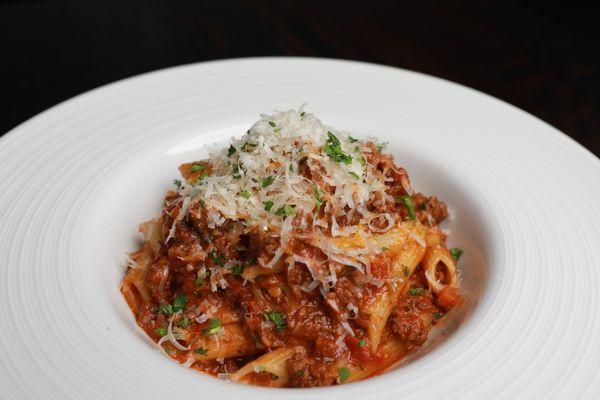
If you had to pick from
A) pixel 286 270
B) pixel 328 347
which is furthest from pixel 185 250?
pixel 328 347

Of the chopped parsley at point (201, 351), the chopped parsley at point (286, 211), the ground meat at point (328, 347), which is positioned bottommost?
the ground meat at point (328, 347)

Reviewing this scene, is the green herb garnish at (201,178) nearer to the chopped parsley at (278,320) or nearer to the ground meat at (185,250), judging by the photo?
the ground meat at (185,250)

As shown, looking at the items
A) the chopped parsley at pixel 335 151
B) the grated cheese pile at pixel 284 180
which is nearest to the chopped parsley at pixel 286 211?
the grated cheese pile at pixel 284 180

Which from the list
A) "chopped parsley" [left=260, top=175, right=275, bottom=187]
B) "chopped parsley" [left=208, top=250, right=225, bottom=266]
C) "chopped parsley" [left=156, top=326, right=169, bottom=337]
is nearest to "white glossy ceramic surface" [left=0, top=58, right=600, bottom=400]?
"chopped parsley" [left=156, top=326, right=169, bottom=337]

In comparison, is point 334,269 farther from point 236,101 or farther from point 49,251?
point 236,101

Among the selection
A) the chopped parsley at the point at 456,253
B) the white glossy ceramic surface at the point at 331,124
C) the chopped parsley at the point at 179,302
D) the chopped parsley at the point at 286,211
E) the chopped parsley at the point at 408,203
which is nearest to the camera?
the white glossy ceramic surface at the point at 331,124

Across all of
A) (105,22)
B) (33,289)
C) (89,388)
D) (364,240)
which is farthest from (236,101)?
(105,22)
